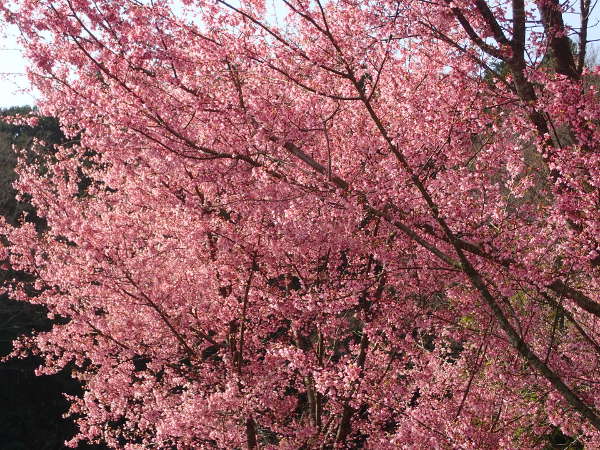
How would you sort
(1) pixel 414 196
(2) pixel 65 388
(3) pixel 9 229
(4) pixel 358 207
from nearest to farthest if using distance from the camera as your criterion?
(4) pixel 358 207
(1) pixel 414 196
(3) pixel 9 229
(2) pixel 65 388

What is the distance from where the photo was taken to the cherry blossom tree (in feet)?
14.2

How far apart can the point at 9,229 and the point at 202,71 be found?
587 cm

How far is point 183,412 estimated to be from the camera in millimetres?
6363

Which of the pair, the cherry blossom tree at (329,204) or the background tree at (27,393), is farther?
the background tree at (27,393)

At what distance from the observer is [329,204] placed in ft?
16.1

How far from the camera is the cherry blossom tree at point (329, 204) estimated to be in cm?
434

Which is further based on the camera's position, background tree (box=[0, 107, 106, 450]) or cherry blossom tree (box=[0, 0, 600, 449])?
background tree (box=[0, 107, 106, 450])

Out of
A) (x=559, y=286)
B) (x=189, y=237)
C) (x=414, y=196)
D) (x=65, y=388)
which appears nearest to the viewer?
(x=559, y=286)

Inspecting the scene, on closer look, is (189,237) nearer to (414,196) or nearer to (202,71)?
(202,71)

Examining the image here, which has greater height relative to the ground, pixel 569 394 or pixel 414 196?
pixel 414 196

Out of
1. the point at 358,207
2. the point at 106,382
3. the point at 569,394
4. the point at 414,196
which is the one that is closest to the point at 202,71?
the point at 358,207

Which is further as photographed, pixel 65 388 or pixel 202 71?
pixel 65 388

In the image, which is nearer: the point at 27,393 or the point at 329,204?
the point at 329,204

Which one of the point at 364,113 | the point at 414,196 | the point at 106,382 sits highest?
the point at 364,113
